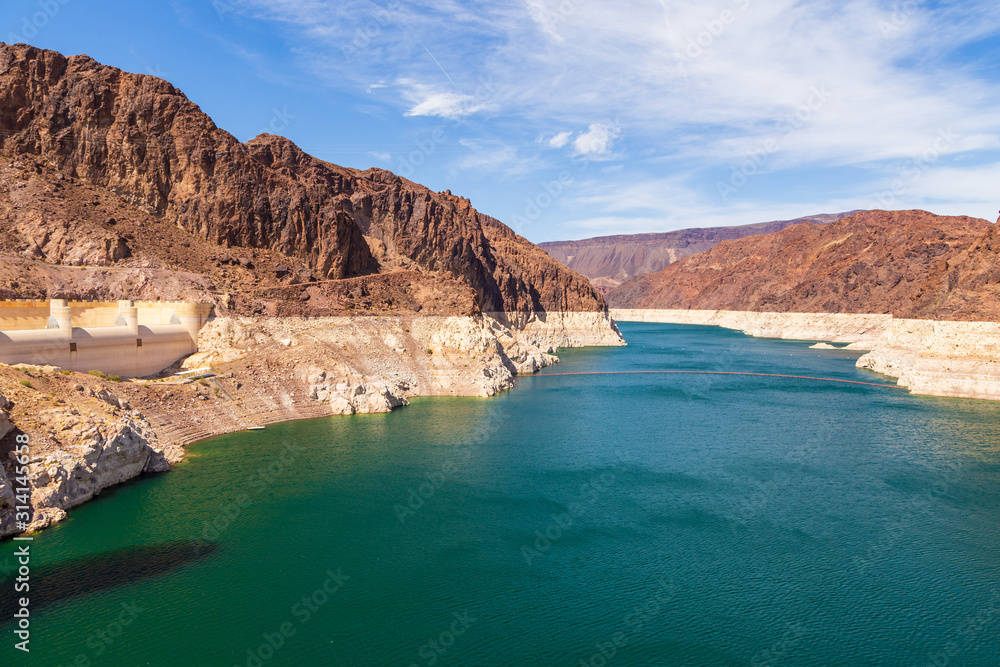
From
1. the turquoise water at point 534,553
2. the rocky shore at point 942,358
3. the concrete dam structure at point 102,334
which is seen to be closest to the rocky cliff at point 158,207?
the concrete dam structure at point 102,334

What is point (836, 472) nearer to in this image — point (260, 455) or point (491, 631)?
point (491, 631)

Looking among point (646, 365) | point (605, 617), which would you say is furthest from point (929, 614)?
point (646, 365)

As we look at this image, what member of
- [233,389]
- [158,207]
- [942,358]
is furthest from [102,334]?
[942,358]

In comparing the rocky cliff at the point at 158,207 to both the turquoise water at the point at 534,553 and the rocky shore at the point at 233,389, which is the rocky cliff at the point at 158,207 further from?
the turquoise water at the point at 534,553

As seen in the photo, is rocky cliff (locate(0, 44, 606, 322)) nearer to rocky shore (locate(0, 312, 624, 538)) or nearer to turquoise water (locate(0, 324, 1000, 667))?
rocky shore (locate(0, 312, 624, 538))

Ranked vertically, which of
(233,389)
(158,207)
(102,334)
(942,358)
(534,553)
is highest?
(158,207)

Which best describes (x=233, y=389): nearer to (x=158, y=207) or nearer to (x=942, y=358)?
(x=158, y=207)
